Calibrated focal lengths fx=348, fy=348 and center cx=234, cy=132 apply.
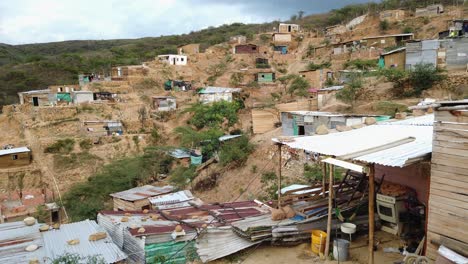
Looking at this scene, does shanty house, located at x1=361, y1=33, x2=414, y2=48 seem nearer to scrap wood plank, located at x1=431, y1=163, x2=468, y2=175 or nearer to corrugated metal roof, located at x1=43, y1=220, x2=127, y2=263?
scrap wood plank, located at x1=431, y1=163, x2=468, y2=175

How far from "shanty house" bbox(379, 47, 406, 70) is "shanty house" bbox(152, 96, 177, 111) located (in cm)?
1917

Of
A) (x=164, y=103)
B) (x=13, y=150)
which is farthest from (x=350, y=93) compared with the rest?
(x=13, y=150)

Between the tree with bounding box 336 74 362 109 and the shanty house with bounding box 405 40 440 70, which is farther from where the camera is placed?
the tree with bounding box 336 74 362 109

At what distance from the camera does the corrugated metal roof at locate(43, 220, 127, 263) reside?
662cm

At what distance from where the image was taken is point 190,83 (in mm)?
40656

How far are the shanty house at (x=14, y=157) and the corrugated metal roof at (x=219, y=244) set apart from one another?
895 inches

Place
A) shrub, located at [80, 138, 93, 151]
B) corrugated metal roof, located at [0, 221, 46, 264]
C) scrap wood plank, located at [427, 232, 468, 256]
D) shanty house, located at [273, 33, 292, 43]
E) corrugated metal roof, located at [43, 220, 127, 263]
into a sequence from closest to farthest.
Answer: scrap wood plank, located at [427, 232, 468, 256], corrugated metal roof, located at [0, 221, 46, 264], corrugated metal roof, located at [43, 220, 127, 263], shrub, located at [80, 138, 93, 151], shanty house, located at [273, 33, 292, 43]

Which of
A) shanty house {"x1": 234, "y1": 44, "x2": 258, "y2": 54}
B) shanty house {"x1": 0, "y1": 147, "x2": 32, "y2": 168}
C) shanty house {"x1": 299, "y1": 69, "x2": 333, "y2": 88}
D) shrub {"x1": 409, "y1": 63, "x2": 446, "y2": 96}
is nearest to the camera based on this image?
shrub {"x1": 409, "y1": 63, "x2": 446, "y2": 96}

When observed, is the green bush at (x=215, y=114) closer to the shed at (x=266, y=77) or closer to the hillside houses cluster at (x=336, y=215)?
the shed at (x=266, y=77)

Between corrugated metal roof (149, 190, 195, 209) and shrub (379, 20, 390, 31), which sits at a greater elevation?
shrub (379, 20, 390, 31)

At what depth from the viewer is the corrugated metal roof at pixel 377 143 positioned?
5.66 meters

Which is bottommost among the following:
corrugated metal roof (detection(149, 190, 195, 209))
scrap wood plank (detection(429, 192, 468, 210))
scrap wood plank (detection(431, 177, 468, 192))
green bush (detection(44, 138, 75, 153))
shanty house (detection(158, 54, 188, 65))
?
corrugated metal roof (detection(149, 190, 195, 209))

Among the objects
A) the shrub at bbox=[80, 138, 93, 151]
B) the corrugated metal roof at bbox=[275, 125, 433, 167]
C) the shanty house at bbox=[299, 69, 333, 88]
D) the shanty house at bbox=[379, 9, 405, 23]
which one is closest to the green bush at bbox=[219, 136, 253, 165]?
the corrugated metal roof at bbox=[275, 125, 433, 167]

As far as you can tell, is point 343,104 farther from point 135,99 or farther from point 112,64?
Result: point 112,64
